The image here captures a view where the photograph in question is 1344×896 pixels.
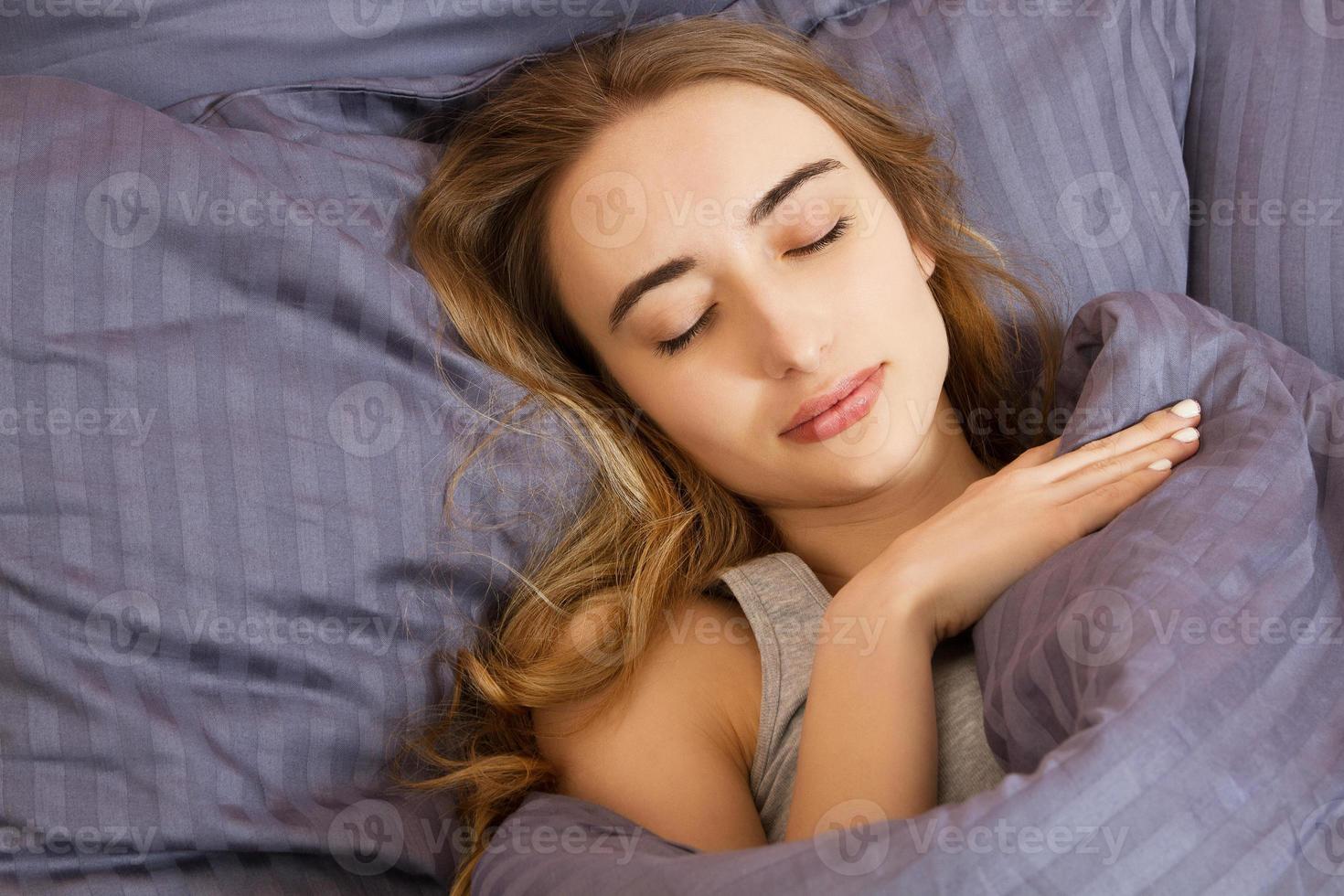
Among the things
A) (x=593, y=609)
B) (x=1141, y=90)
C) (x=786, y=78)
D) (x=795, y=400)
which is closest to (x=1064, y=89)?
(x=1141, y=90)

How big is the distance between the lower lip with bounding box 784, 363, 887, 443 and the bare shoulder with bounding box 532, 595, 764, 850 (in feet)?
0.88

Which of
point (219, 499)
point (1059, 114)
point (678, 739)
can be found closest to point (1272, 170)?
point (1059, 114)

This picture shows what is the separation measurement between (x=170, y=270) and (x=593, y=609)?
59 centimetres

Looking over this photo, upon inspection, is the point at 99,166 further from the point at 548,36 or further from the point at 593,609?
the point at 593,609

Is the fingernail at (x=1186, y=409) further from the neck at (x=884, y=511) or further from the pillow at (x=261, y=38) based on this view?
the pillow at (x=261, y=38)

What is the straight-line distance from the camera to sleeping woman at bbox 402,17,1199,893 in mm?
1292

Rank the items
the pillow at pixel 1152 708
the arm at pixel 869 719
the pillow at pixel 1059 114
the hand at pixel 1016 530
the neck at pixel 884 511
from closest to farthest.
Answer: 1. the pillow at pixel 1152 708
2. the arm at pixel 869 719
3. the hand at pixel 1016 530
4. the neck at pixel 884 511
5. the pillow at pixel 1059 114

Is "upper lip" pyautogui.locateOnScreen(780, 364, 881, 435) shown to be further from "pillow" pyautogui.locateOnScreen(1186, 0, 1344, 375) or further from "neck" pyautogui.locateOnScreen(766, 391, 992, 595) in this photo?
"pillow" pyautogui.locateOnScreen(1186, 0, 1344, 375)

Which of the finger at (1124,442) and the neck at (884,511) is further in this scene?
the neck at (884,511)

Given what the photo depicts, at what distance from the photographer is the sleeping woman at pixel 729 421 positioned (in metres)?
1.29

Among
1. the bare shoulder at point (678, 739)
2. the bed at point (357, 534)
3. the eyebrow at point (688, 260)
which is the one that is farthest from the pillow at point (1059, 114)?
the bare shoulder at point (678, 739)

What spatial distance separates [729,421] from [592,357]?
0.83ft

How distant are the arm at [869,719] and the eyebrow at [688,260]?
1.36 feet

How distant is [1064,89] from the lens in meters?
1.67
